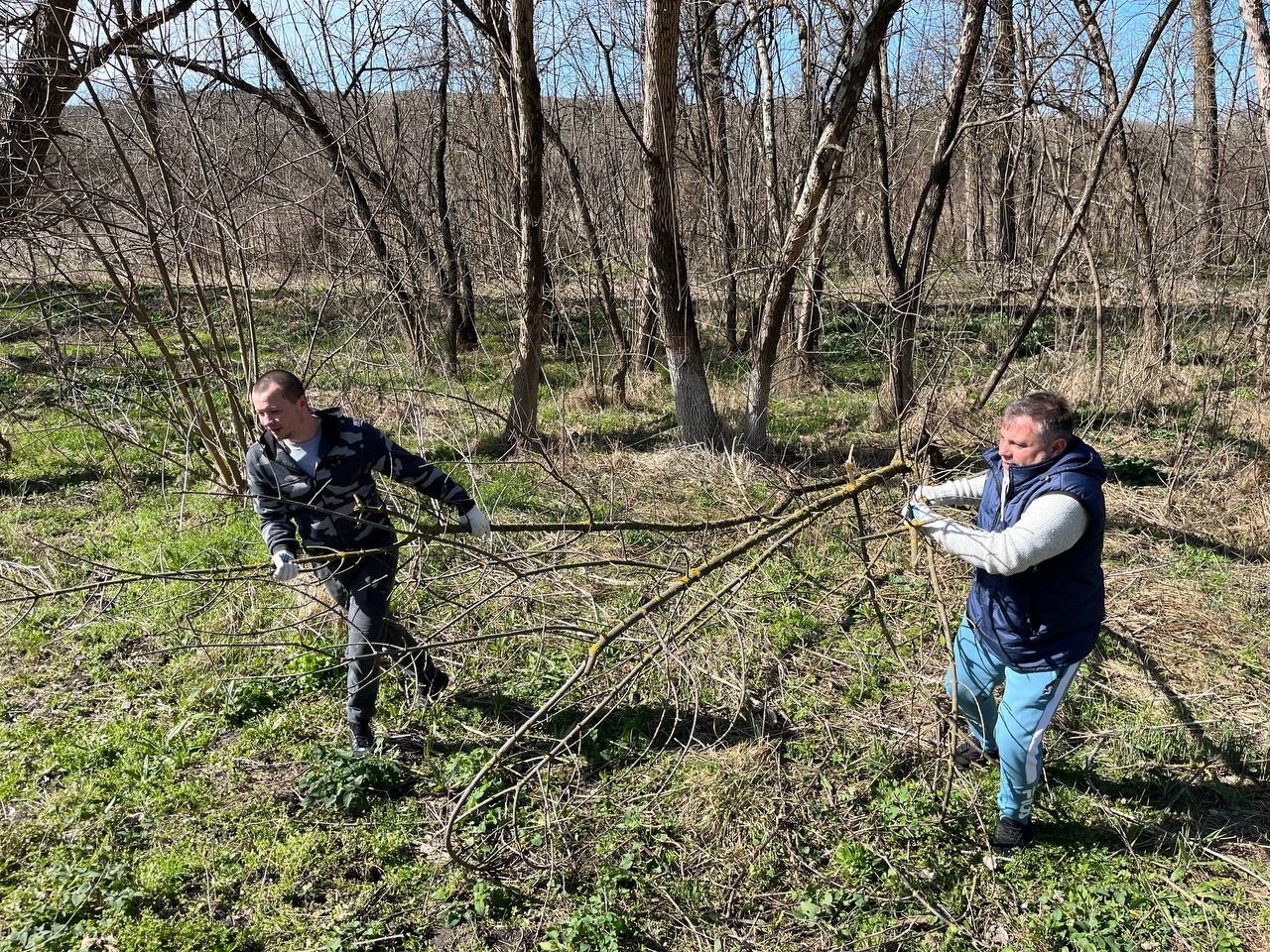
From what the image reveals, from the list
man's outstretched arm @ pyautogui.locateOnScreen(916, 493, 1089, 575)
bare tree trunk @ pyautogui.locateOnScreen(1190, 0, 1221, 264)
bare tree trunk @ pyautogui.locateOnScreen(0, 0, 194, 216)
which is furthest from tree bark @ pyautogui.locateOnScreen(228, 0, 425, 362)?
bare tree trunk @ pyautogui.locateOnScreen(1190, 0, 1221, 264)

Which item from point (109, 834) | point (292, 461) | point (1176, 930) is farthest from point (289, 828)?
point (1176, 930)

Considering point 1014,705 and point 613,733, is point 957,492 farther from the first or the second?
point 613,733

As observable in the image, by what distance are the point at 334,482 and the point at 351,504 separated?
0.13 m

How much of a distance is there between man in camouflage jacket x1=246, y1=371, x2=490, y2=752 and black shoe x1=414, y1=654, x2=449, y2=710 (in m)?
0.30

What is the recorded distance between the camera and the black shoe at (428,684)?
365 cm

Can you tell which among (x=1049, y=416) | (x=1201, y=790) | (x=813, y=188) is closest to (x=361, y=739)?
(x=1049, y=416)

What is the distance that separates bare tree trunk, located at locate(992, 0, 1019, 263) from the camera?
7.02 m

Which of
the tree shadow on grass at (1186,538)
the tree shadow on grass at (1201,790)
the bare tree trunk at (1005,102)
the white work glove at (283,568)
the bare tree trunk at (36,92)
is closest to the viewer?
the white work glove at (283,568)

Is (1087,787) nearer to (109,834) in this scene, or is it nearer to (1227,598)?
(1227,598)

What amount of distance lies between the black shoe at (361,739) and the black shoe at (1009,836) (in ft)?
7.89

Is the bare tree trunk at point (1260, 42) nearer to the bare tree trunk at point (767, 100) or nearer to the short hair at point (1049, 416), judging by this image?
the bare tree trunk at point (767, 100)

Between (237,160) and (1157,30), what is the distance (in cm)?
610

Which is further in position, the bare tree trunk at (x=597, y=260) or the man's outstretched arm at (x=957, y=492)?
the bare tree trunk at (x=597, y=260)

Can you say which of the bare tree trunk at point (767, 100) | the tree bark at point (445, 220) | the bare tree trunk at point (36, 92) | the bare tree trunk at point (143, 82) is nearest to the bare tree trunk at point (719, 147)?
the bare tree trunk at point (767, 100)
